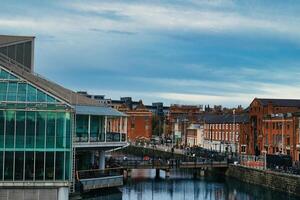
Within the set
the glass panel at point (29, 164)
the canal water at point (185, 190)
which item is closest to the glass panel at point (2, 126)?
the glass panel at point (29, 164)

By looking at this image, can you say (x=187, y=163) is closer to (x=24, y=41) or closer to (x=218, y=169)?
(x=218, y=169)

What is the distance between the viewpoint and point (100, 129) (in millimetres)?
54094

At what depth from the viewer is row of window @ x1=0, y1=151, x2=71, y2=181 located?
4422 centimetres

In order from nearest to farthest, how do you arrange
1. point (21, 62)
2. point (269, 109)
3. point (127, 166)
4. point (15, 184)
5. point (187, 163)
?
point (15, 184) < point (21, 62) < point (127, 166) < point (187, 163) < point (269, 109)

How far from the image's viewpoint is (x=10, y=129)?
44438 millimetres

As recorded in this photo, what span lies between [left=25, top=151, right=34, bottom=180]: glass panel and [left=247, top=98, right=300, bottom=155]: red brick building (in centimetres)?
5726

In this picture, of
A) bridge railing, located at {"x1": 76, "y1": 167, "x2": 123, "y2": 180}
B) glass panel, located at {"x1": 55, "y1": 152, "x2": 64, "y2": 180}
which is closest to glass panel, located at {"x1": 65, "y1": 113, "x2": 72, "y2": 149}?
glass panel, located at {"x1": 55, "y1": 152, "x2": 64, "y2": 180}

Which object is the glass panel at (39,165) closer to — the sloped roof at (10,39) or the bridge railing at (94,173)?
the bridge railing at (94,173)

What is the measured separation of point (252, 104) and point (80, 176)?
56.4 meters

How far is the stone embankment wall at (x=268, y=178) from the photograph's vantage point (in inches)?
2530

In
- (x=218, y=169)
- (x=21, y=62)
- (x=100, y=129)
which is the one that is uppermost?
(x=21, y=62)

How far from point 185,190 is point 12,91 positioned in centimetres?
3007

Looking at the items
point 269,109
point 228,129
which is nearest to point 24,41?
point 269,109

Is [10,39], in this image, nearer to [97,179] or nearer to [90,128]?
[90,128]
